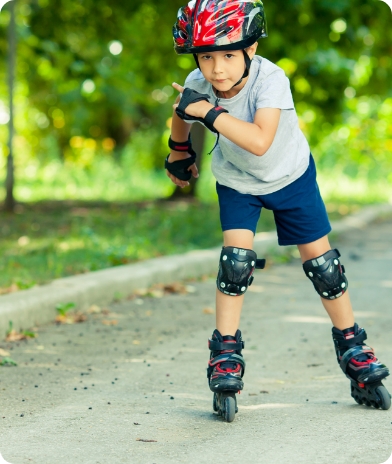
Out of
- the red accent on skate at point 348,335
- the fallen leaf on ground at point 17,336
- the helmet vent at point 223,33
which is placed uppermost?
the helmet vent at point 223,33

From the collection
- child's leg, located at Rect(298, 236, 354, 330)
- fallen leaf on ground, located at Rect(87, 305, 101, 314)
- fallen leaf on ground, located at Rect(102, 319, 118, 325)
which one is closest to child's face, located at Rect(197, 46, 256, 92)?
child's leg, located at Rect(298, 236, 354, 330)

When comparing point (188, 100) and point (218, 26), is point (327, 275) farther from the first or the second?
point (218, 26)

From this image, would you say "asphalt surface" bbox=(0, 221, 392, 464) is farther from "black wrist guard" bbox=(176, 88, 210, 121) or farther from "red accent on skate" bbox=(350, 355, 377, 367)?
"black wrist guard" bbox=(176, 88, 210, 121)

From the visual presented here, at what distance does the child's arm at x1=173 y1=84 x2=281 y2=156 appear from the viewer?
11.4 feet

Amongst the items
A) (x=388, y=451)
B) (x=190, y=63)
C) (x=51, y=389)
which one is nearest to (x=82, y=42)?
(x=190, y=63)

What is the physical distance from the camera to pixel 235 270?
3.69m

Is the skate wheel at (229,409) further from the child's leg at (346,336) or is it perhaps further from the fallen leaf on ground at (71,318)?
the fallen leaf on ground at (71,318)

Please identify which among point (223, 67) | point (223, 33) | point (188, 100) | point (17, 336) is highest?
point (223, 33)

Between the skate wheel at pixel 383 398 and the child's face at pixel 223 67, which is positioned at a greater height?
the child's face at pixel 223 67

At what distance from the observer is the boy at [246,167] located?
11.6ft

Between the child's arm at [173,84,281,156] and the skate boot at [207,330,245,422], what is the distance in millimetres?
812

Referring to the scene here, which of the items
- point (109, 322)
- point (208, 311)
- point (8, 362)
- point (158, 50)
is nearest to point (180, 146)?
point (8, 362)

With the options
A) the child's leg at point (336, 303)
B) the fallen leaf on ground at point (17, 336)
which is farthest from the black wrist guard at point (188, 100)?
the fallen leaf on ground at point (17, 336)

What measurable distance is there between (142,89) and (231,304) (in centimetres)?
1305
